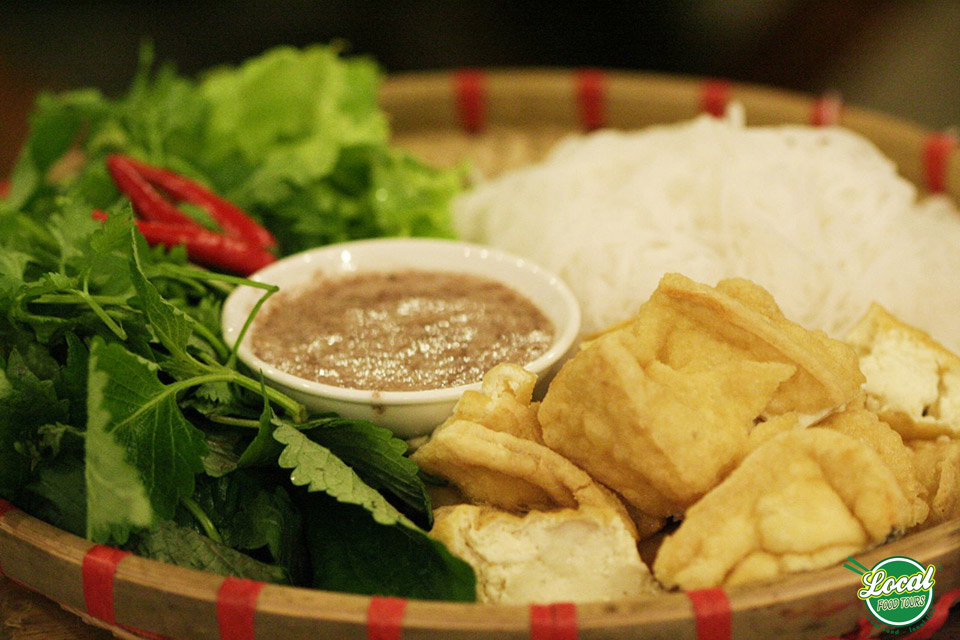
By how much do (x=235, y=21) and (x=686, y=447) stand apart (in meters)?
7.98

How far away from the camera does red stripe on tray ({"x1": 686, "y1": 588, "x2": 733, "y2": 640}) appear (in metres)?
1.73

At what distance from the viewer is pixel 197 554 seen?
2.10m

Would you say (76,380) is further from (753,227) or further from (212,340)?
(753,227)

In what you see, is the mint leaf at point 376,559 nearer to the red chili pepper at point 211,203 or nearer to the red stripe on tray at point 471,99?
the red chili pepper at point 211,203

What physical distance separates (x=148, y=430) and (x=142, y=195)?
152 centimetres

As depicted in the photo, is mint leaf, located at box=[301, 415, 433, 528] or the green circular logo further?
mint leaf, located at box=[301, 415, 433, 528]

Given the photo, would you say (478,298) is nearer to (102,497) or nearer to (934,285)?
(102,497)

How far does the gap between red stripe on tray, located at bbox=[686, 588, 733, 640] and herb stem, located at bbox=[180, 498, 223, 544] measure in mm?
1147

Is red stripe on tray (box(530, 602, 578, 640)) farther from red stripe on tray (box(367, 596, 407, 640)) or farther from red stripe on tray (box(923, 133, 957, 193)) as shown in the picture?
red stripe on tray (box(923, 133, 957, 193))

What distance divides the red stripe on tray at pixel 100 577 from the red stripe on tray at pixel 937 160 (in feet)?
12.0

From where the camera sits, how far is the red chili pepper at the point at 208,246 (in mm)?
3037

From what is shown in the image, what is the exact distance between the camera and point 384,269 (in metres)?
3.17

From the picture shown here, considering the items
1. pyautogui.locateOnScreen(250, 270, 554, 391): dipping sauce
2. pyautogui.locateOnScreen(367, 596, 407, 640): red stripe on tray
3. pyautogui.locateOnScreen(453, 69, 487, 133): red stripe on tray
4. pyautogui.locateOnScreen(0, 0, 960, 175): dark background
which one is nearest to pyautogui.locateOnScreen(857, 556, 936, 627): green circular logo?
pyautogui.locateOnScreen(367, 596, 407, 640): red stripe on tray

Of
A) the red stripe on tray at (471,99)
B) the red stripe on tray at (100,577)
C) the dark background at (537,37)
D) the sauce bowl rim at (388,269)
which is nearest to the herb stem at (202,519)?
the red stripe on tray at (100,577)
